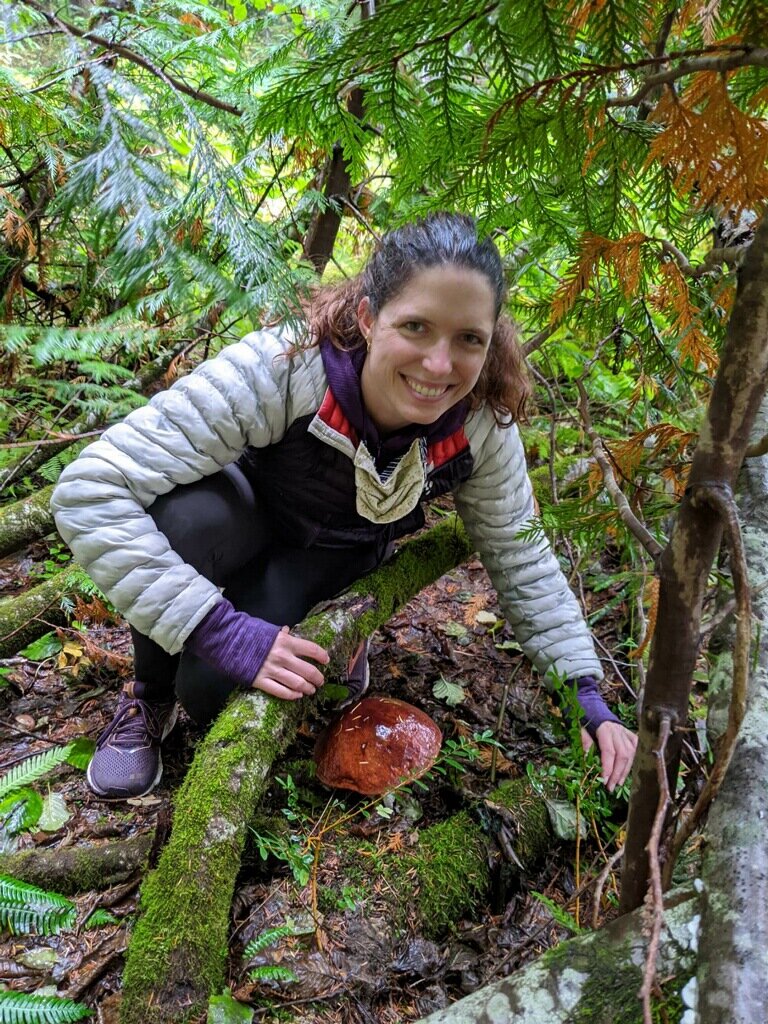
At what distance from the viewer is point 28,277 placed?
11.6 feet

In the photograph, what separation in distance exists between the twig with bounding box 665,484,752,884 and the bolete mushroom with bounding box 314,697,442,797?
1.51 meters

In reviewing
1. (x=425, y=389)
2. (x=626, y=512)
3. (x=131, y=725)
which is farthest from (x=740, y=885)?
(x=131, y=725)

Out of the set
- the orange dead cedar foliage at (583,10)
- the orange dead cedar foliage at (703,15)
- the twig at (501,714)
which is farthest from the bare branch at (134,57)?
the twig at (501,714)

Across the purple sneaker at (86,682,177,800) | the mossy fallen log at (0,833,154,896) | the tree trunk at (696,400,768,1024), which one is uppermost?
the tree trunk at (696,400,768,1024)

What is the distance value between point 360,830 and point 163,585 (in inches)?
47.5

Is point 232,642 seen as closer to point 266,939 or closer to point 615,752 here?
point 266,939

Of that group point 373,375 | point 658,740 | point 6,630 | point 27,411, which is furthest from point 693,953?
point 27,411

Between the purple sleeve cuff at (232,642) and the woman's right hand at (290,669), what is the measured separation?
0.03 m

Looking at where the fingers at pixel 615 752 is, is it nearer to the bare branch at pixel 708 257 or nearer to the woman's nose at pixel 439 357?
the woman's nose at pixel 439 357

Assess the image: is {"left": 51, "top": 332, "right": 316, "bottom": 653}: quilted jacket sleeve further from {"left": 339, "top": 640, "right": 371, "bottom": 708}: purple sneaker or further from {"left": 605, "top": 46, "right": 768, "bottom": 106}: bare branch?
{"left": 605, "top": 46, "right": 768, "bottom": 106}: bare branch

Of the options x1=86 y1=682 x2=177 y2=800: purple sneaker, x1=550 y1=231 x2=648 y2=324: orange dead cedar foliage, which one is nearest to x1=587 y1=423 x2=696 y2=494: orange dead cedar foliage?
x1=550 y1=231 x2=648 y2=324: orange dead cedar foliage

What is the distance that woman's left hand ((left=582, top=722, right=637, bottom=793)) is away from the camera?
2.37 metres

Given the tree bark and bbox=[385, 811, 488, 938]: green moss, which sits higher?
the tree bark

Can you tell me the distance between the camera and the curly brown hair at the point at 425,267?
6.80 feet
